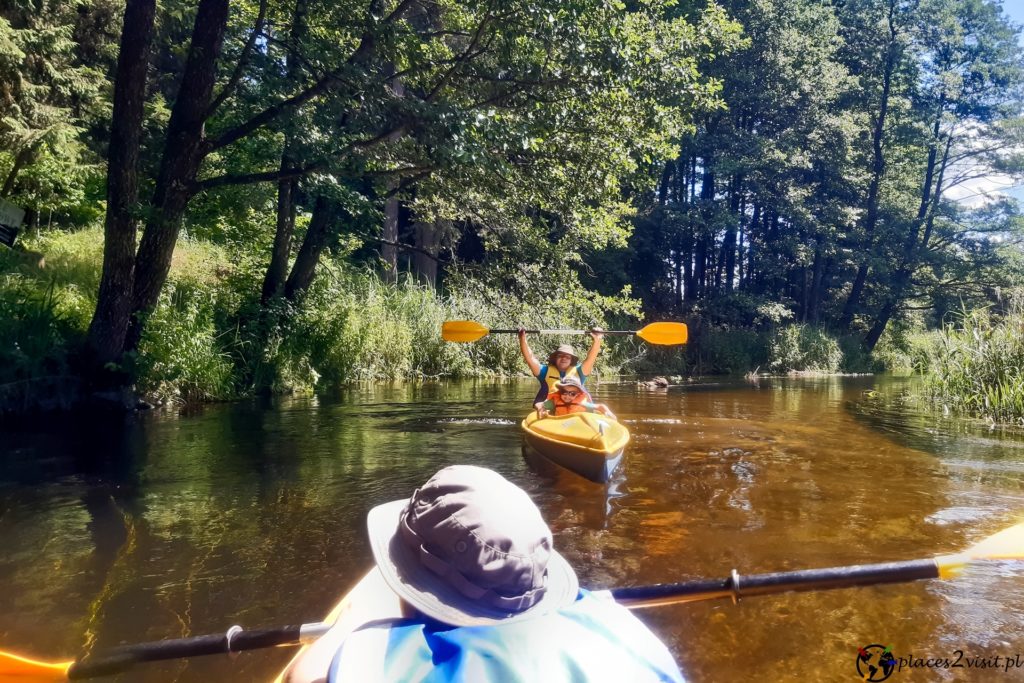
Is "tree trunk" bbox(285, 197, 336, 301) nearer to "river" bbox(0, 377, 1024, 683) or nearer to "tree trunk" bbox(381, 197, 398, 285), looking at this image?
"river" bbox(0, 377, 1024, 683)

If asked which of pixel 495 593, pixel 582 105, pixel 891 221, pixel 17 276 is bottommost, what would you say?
pixel 495 593

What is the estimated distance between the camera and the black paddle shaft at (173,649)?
2.15 m

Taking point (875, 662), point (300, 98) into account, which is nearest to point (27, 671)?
point (875, 662)

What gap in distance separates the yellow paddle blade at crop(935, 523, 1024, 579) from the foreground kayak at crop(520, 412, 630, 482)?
10.2 feet

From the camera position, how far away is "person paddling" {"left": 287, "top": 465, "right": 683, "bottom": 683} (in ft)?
4.04

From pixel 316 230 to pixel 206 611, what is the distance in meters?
9.09

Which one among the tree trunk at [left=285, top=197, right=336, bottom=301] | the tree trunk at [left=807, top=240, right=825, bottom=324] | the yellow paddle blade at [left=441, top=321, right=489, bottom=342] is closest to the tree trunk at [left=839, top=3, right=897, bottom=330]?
the tree trunk at [left=807, top=240, right=825, bottom=324]

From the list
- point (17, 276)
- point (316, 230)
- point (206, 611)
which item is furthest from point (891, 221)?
point (206, 611)

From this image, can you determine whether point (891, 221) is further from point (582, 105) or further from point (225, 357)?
point (225, 357)

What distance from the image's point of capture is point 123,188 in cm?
822

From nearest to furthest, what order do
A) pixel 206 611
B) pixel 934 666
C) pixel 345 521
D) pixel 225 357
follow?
pixel 934 666
pixel 206 611
pixel 345 521
pixel 225 357

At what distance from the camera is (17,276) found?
9266 millimetres

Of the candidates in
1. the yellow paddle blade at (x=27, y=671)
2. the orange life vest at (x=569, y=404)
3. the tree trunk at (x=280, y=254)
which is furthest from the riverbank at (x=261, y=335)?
the yellow paddle blade at (x=27, y=671)

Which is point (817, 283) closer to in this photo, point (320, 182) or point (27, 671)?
point (320, 182)
